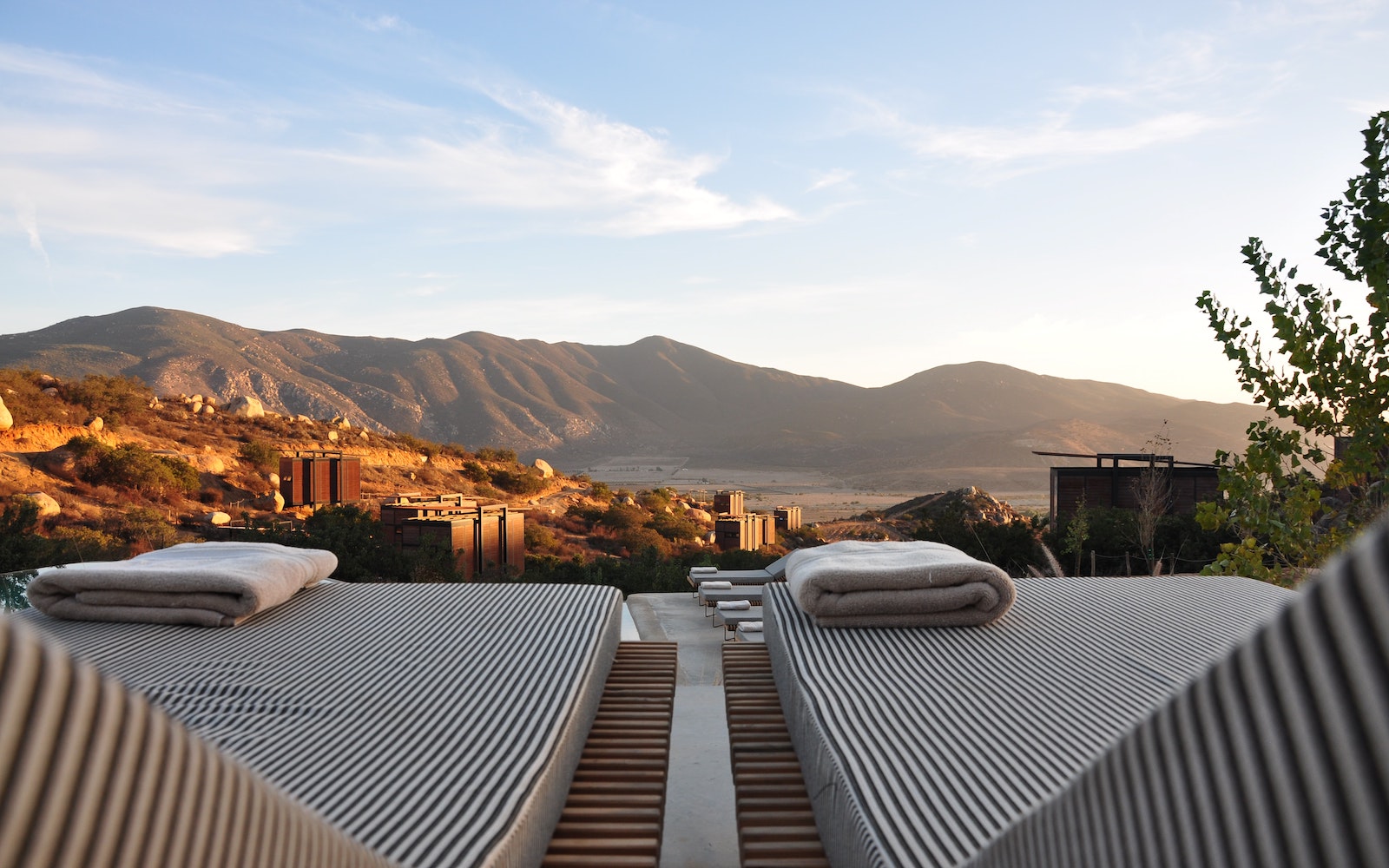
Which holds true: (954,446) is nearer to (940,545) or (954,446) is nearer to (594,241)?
(594,241)

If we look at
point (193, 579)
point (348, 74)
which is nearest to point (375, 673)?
point (193, 579)

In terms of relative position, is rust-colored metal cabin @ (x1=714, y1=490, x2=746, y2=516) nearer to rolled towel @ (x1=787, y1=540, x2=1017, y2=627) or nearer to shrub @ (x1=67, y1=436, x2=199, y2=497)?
shrub @ (x1=67, y1=436, x2=199, y2=497)

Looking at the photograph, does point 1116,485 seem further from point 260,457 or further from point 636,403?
point 636,403

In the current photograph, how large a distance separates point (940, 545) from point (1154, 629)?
1.13 meters

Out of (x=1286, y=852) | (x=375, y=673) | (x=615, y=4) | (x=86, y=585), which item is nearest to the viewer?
(x=1286, y=852)

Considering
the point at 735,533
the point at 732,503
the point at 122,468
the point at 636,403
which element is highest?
the point at 636,403

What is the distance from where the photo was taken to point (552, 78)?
16.8m

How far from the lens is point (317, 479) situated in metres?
17.8

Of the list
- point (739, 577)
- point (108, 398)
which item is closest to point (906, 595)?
point (739, 577)

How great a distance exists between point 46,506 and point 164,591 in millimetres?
13743

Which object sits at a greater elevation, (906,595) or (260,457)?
(260,457)

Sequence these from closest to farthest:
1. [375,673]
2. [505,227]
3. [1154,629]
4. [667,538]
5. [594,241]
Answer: [375,673]
[1154,629]
[667,538]
[505,227]
[594,241]

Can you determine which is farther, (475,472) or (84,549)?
(475,472)

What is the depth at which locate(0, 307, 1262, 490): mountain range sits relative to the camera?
2098 inches
